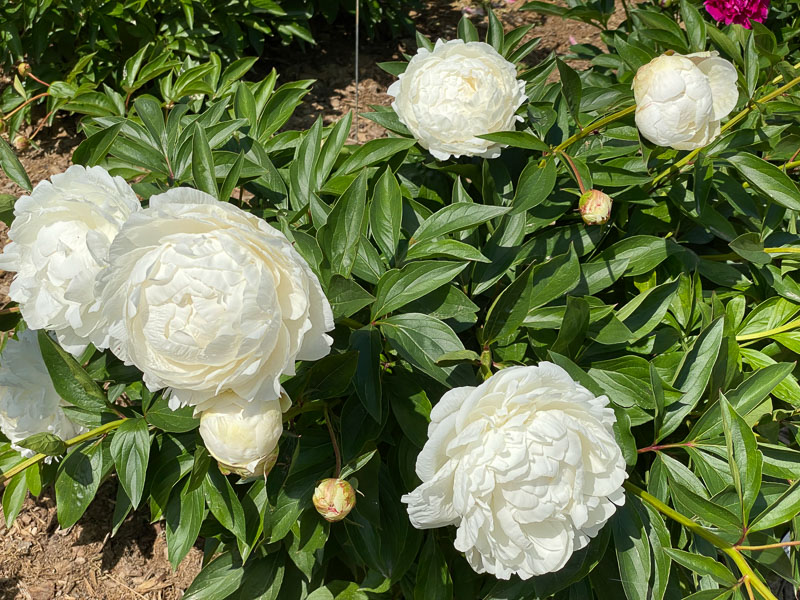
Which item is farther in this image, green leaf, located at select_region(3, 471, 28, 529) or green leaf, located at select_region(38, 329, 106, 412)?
green leaf, located at select_region(3, 471, 28, 529)

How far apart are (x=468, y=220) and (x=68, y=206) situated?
56 cm

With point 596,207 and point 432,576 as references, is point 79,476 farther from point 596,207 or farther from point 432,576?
point 596,207

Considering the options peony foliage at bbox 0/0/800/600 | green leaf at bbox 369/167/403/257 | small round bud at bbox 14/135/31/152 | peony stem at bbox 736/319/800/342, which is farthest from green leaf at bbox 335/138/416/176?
small round bud at bbox 14/135/31/152

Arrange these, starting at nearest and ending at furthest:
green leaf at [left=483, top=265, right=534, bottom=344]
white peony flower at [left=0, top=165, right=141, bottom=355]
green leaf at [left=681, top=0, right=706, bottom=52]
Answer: white peony flower at [left=0, top=165, right=141, bottom=355] < green leaf at [left=483, top=265, right=534, bottom=344] < green leaf at [left=681, top=0, right=706, bottom=52]

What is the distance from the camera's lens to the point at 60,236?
853mm

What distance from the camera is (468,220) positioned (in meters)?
1.09

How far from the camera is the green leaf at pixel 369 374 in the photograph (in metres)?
0.98

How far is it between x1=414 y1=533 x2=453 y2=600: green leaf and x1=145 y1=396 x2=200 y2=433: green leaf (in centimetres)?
45

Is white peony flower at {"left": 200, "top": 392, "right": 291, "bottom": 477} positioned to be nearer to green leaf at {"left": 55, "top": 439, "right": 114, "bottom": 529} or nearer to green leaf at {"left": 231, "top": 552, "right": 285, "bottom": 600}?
green leaf at {"left": 55, "top": 439, "right": 114, "bottom": 529}

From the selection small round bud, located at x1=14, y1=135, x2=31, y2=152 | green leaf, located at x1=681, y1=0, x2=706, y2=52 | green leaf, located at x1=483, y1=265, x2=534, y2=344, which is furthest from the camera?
small round bud, located at x1=14, y1=135, x2=31, y2=152

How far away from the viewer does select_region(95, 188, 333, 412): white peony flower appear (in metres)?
0.71

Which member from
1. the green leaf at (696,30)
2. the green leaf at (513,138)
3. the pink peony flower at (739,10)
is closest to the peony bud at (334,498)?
the green leaf at (513,138)

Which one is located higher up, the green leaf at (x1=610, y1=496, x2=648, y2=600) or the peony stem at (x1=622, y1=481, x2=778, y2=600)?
the peony stem at (x1=622, y1=481, x2=778, y2=600)

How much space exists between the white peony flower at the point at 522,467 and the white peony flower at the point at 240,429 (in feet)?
0.58
